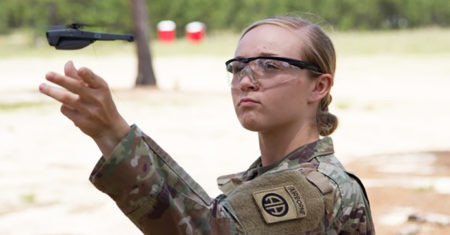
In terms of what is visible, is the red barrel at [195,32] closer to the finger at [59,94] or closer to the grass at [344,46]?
the grass at [344,46]

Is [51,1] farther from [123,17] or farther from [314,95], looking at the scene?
[314,95]

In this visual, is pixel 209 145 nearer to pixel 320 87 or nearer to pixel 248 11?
pixel 320 87

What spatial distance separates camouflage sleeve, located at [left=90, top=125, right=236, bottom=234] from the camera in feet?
4.67

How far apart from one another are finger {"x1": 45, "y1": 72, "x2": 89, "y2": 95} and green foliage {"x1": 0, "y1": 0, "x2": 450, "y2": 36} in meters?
41.2

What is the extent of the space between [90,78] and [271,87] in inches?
25.2

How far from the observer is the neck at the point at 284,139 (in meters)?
1.95

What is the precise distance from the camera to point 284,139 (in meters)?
1.95

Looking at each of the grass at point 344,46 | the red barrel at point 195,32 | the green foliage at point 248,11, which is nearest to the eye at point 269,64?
the grass at point 344,46

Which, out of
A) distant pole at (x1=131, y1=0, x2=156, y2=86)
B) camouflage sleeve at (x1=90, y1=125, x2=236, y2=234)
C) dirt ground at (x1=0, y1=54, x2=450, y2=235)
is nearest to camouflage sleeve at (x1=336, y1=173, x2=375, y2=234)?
camouflage sleeve at (x1=90, y1=125, x2=236, y2=234)

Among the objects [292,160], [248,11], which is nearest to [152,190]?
[292,160]

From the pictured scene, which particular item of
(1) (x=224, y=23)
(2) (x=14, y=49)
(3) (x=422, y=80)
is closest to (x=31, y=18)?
(2) (x=14, y=49)

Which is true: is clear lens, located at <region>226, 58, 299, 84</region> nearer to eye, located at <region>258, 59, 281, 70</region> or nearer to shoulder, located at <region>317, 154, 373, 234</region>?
eye, located at <region>258, 59, 281, 70</region>

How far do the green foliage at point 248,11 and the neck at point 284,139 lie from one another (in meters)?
40.6

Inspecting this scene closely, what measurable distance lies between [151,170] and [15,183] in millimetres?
7444
